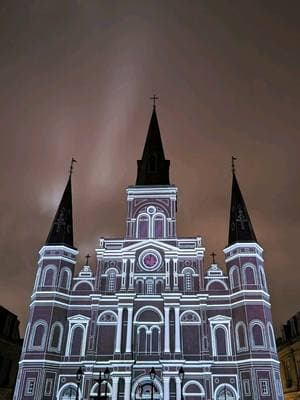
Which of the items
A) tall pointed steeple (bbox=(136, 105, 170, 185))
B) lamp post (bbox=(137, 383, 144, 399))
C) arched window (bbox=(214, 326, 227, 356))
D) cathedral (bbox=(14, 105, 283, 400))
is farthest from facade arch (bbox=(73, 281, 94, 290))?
tall pointed steeple (bbox=(136, 105, 170, 185))

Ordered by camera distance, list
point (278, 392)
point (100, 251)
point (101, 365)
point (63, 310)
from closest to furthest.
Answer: point (278, 392)
point (101, 365)
point (63, 310)
point (100, 251)

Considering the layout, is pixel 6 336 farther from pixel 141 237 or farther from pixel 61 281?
pixel 141 237

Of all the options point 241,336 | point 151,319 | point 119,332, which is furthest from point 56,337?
point 241,336

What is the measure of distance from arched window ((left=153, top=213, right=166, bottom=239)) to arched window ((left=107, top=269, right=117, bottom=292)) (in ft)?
20.1

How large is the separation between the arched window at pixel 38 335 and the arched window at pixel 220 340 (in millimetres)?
16147

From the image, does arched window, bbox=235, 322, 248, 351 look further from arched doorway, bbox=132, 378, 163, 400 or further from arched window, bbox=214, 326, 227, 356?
arched doorway, bbox=132, 378, 163, 400

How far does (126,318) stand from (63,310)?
6368 millimetres

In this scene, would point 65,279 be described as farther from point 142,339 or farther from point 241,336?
point 241,336

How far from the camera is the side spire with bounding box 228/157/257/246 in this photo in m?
39.2

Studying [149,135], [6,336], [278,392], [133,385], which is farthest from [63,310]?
[149,135]

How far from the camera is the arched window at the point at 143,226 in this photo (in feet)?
134

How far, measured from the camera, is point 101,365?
3347cm

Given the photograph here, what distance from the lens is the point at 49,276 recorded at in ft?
123

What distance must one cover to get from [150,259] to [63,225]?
34.8 feet
